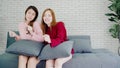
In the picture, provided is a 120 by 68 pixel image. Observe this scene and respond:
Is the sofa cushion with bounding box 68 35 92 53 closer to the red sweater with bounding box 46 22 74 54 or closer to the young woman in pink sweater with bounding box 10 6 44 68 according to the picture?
the red sweater with bounding box 46 22 74 54

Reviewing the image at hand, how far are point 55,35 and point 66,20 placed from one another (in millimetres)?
1318

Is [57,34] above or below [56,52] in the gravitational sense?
above

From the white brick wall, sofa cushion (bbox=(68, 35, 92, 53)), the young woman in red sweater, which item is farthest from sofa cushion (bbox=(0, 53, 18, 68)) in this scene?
the white brick wall

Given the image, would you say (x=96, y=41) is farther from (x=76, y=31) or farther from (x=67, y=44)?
(x=67, y=44)

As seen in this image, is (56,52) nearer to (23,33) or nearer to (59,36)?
(59,36)

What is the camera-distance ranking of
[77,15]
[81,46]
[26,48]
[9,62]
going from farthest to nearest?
[77,15]
[81,46]
[9,62]
[26,48]

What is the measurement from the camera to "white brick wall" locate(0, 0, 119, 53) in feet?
13.7

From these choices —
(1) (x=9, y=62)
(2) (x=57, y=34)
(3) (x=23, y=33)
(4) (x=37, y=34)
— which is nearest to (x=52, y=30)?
(2) (x=57, y=34)

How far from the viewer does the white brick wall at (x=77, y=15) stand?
419 centimetres

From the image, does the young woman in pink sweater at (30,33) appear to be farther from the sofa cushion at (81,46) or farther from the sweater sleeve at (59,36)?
the sofa cushion at (81,46)

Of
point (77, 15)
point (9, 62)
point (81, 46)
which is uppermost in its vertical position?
point (77, 15)

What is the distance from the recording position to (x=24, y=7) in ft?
13.9

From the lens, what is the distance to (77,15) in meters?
4.21

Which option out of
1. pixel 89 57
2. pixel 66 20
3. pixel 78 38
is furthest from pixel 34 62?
pixel 66 20
